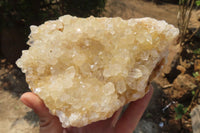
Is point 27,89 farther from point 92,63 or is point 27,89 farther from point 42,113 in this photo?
point 92,63

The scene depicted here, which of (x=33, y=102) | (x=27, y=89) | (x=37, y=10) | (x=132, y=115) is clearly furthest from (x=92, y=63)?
(x=27, y=89)

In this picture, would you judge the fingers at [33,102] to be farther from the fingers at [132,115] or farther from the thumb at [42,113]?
the fingers at [132,115]

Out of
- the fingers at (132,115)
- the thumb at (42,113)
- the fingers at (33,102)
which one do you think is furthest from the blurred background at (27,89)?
the fingers at (33,102)

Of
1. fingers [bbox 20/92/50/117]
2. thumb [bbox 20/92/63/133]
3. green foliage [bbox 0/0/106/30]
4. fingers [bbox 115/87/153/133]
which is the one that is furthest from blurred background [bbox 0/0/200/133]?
fingers [bbox 20/92/50/117]

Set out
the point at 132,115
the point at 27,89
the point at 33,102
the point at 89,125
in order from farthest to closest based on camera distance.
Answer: the point at 27,89, the point at 132,115, the point at 89,125, the point at 33,102

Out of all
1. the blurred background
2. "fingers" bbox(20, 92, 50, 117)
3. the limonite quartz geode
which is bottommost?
the blurred background

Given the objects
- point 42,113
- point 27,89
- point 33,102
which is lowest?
point 27,89

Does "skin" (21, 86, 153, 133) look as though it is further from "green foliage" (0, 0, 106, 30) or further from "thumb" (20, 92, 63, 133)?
"green foliage" (0, 0, 106, 30)

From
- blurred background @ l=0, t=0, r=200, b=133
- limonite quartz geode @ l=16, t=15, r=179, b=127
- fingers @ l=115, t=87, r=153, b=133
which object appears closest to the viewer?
limonite quartz geode @ l=16, t=15, r=179, b=127
